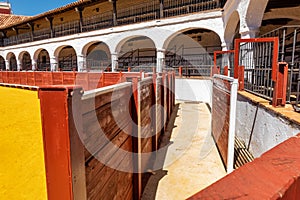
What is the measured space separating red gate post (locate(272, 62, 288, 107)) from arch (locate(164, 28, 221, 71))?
10854 millimetres

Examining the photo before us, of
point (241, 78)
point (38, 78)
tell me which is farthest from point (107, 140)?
point (38, 78)

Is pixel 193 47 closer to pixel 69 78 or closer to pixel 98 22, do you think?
pixel 98 22

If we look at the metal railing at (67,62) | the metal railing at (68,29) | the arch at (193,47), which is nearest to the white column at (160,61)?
the arch at (193,47)

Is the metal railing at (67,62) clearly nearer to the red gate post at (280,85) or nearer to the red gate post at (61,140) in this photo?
the red gate post at (280,85)

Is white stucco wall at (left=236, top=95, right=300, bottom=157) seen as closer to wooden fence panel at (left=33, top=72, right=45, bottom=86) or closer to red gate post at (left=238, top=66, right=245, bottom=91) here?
red gate post at (left=238, top=66, right=245, bottom=91)

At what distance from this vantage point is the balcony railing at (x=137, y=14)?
37.3 ft

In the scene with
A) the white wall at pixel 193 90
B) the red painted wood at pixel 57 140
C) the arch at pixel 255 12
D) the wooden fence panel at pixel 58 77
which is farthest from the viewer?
the wooden fence panel at pixel 58 77

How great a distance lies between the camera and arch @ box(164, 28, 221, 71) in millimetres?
14141

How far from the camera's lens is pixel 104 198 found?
187 centimetres

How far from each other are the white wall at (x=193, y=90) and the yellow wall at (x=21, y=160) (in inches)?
303

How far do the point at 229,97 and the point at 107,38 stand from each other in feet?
39.2

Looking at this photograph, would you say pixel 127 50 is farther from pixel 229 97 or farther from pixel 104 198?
pixel 104 198

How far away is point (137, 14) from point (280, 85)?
42.3 feet

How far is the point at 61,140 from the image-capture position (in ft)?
4.14
